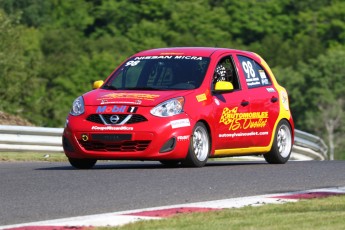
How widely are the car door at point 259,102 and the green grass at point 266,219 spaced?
19.2ft

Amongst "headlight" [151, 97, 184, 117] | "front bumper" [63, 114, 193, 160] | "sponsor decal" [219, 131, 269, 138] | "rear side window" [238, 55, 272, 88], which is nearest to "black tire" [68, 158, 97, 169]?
"front bumper" [63, 114, 193, 160]

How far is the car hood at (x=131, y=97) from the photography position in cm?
1513

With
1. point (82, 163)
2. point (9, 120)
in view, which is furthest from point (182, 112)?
point (9, 120)

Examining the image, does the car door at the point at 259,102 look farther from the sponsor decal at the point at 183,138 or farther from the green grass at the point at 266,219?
the green grass at the point at 266,219

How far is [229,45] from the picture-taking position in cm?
12475

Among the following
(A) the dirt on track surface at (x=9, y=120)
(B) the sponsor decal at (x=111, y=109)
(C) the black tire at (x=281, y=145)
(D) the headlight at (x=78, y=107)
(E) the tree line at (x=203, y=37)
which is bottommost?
(E) the tree line at (x=203, y=37)

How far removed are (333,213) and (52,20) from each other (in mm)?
119437

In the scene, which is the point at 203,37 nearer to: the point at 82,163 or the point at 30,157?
the point at 30,157

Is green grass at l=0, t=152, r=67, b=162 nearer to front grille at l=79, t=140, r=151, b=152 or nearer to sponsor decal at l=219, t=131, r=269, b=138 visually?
sponsor decal at l=219, t=131, r=269, b=138

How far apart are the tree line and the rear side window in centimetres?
7606

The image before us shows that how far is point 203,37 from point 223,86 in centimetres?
11291

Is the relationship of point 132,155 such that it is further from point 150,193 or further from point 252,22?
point 252,22

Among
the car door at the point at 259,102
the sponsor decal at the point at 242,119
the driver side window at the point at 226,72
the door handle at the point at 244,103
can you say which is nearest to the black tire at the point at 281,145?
the car door at the point at 259,102

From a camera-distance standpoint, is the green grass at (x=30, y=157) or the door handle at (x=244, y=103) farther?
the green grass at (x=30, y=157)
